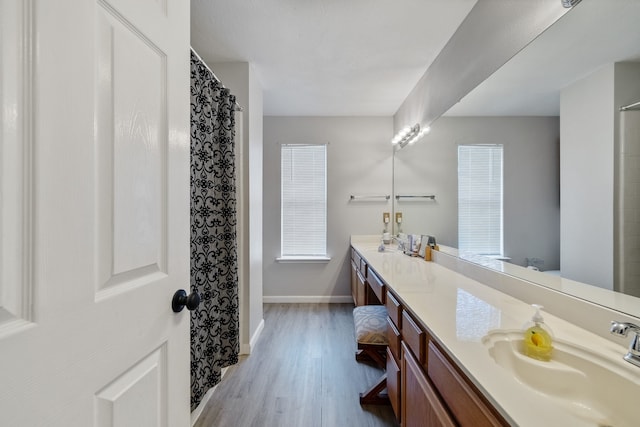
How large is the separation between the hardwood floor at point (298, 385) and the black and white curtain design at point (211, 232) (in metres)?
0.21

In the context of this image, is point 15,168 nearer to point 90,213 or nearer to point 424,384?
point 90,213

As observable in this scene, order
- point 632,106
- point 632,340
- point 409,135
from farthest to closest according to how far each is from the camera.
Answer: point 409,135 → point 632,106 → point 632,340

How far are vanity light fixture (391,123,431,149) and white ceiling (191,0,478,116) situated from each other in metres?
0.41

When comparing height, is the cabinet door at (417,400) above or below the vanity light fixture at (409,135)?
below

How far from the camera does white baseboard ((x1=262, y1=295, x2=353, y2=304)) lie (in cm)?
362

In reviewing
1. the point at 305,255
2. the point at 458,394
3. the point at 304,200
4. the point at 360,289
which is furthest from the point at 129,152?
the point at 305,255

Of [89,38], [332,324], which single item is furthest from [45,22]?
[332,324]

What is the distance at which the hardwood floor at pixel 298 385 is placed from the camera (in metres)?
1.62

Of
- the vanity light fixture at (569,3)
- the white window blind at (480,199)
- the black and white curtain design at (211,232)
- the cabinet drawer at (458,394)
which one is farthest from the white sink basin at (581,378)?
the black and white curtain design at (211,232)

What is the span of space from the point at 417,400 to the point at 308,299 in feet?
8.61

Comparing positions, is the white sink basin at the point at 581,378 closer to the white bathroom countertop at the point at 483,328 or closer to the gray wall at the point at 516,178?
the white bathroom countertop at the point at 483,328

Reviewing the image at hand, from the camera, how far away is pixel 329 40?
6.73 ft

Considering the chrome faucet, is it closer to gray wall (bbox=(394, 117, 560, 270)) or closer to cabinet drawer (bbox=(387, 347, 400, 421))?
gray wall (bbox=(394, 117, 560, 270))

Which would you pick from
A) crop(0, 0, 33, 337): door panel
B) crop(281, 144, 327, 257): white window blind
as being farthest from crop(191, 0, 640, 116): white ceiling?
crop(0, 0, 33, 337): door panel
